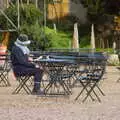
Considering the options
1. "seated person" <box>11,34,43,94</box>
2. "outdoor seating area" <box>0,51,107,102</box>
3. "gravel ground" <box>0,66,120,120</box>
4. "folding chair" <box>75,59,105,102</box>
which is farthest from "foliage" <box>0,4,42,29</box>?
"folding chair" <box>75,59,105,102</box>

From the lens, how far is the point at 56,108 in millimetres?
12648

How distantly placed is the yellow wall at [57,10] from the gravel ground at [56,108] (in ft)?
96.2

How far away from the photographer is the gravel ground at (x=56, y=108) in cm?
1148

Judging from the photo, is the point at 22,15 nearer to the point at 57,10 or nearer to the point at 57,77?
the point at 57,10

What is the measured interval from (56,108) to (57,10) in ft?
109

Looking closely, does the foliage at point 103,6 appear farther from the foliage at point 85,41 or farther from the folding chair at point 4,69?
the folding chair at point 4,69

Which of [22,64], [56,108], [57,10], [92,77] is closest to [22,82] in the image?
[22,64]

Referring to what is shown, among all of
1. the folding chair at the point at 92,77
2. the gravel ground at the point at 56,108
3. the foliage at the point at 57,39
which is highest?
the folding chair at the point at 92,77

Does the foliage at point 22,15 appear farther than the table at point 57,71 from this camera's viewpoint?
Yes

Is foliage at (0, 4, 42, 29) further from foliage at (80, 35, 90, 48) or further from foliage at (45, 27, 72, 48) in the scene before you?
foliage at (80, 35, 90, 48)

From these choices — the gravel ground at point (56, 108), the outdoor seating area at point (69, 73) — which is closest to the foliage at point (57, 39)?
the outdoor seating area at point (69, 73)

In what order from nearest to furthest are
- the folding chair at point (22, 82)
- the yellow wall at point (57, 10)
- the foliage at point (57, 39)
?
the folding chair at point (22, 82) → the foliage at point (57, 39) → the yellow wall at point (57, 10)

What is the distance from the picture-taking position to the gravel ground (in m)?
11.5

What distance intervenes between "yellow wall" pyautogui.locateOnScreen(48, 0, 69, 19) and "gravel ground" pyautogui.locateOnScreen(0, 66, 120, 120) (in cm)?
2931
